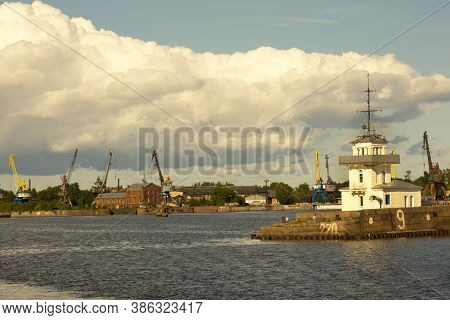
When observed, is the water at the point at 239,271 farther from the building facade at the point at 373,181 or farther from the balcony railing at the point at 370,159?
the balcony railing at the point at 370,159

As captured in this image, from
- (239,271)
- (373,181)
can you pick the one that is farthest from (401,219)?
(239,271)

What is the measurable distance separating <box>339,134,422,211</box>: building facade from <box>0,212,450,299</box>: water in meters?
9.28

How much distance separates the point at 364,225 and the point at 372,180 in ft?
35.8

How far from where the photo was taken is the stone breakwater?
95.9m

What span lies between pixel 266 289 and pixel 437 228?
52880mm

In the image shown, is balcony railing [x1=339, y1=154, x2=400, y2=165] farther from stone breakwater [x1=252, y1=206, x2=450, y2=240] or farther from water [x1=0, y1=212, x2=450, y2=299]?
water [x1=0, y1=212, x2=450, y2=299]

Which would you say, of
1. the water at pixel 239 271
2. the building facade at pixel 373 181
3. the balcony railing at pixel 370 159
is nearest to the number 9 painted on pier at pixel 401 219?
the building facade at pixel 373 181

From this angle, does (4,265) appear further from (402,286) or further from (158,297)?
(402,286)

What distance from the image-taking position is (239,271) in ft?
229

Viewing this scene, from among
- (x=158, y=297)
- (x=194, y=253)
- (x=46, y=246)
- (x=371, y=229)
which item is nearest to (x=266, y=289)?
(x=158, y=297)

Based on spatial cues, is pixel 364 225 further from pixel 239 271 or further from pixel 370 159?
pixel 239 271

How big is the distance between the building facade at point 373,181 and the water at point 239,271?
9276 millimetres

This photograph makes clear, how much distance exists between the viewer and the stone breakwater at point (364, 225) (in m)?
95.9
